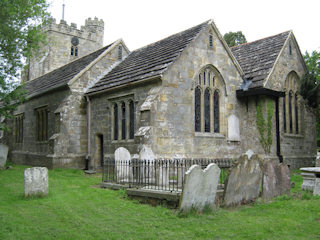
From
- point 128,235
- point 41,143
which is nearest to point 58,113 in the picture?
point 41,143

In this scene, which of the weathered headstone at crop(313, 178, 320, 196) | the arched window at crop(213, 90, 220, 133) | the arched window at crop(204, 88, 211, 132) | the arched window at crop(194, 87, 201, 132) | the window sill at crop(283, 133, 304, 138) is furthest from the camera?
the window sill at crop(283, 133, 304, 138)

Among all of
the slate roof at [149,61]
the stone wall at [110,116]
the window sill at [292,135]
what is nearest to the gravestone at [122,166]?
the stone wall at [110,116]

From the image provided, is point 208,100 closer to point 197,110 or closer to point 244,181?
point 197,110

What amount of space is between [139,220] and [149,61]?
12.2 meters

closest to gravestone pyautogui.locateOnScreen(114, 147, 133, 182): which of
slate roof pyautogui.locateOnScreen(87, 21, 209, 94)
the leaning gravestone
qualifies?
the leaning gravestone

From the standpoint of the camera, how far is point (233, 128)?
18531mm

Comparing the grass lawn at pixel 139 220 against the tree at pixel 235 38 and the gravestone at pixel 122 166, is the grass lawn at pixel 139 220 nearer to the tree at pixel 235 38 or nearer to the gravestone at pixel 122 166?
the gravestone at pixel 122 166

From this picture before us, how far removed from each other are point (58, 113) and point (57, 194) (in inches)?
380

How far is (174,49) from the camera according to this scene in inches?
692

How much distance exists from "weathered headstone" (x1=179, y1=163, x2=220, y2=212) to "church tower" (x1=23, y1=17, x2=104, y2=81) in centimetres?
3670

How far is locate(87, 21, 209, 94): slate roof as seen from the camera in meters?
16.7

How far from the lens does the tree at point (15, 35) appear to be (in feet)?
53.5

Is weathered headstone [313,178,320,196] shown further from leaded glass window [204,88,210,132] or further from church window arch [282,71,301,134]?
church window arch [282,71,301,134]

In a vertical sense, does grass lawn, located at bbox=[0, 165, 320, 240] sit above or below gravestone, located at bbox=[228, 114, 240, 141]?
below
